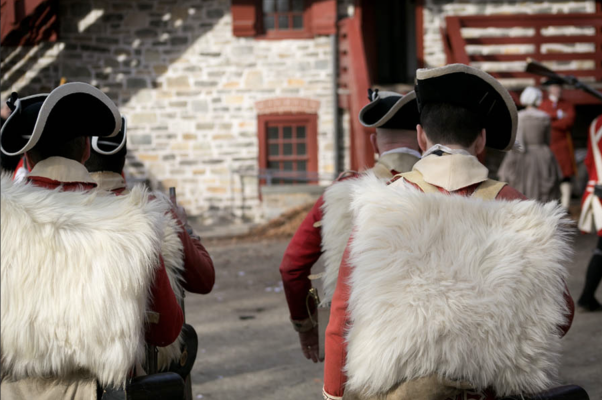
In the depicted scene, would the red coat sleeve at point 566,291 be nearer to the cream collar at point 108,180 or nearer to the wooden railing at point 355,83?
the cream collar at point 108,180

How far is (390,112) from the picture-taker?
3.25 m

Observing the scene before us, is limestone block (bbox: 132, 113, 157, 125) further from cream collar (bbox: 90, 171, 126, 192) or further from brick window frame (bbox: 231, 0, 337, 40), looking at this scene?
cream collar (bbox: 90, 171, 126, 192)

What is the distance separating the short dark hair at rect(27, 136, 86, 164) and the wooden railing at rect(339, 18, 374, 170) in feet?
30.1

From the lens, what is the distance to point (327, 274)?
318 centimetres

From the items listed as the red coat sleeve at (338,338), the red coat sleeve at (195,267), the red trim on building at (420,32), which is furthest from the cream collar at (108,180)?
the red trim on building at (420,32)

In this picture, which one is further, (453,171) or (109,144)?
(109,144)

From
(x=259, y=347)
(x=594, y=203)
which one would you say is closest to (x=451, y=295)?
(x=259, y=347)

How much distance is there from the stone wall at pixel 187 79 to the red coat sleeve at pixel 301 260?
991cm

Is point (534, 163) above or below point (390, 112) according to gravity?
below

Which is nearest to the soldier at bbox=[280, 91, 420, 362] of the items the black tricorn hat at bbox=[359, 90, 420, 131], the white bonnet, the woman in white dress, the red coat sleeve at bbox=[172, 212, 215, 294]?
the black tricorn hat at bbox=[359, 90, 420, 131]

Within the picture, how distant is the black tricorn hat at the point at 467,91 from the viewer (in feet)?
7.35

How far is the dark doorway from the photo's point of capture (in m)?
15.7

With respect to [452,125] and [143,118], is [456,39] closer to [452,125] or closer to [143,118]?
[143,118]

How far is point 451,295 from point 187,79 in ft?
38.6
